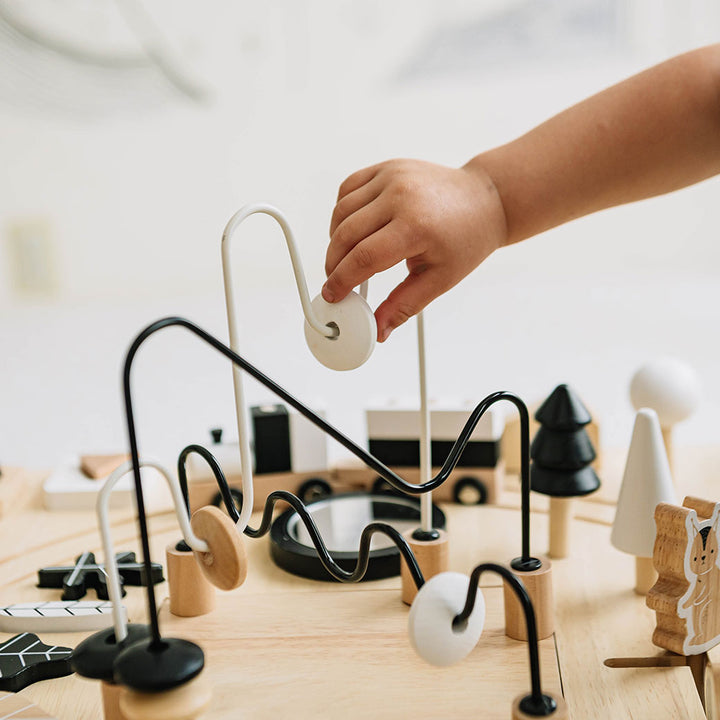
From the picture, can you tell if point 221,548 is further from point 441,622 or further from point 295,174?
point 295,174

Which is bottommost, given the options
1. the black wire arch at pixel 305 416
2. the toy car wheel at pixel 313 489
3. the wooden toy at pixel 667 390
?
the toy car wheel at pixel 313 489

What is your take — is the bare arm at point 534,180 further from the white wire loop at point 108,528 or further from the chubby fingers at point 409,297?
the white wire loop at point 108,528

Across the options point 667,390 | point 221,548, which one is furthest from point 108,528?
point 667,390

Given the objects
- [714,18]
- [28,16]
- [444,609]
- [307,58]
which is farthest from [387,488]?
[28,16]

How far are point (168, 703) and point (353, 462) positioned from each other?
41 cm

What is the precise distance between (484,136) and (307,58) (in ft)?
A: 1.20

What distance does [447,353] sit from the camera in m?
1.52

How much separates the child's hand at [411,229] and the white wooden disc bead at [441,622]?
0.47 feet

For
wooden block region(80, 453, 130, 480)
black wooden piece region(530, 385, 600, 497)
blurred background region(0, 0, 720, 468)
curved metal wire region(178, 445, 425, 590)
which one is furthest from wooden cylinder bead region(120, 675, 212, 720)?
blurred background region(0, 0, 720, 468)

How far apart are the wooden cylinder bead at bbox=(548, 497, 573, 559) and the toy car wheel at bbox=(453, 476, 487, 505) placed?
96mm

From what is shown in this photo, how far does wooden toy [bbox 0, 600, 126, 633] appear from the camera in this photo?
481 mm

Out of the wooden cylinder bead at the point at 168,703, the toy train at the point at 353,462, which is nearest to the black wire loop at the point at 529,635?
the wooden cylinder bead at the point at 168,703

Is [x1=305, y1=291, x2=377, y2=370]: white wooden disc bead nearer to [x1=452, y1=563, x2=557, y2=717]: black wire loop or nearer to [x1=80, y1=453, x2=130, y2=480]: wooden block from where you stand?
[x1=452, y1=563, x2=557, y2=717]: black wire loop

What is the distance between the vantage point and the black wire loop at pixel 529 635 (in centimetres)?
31
